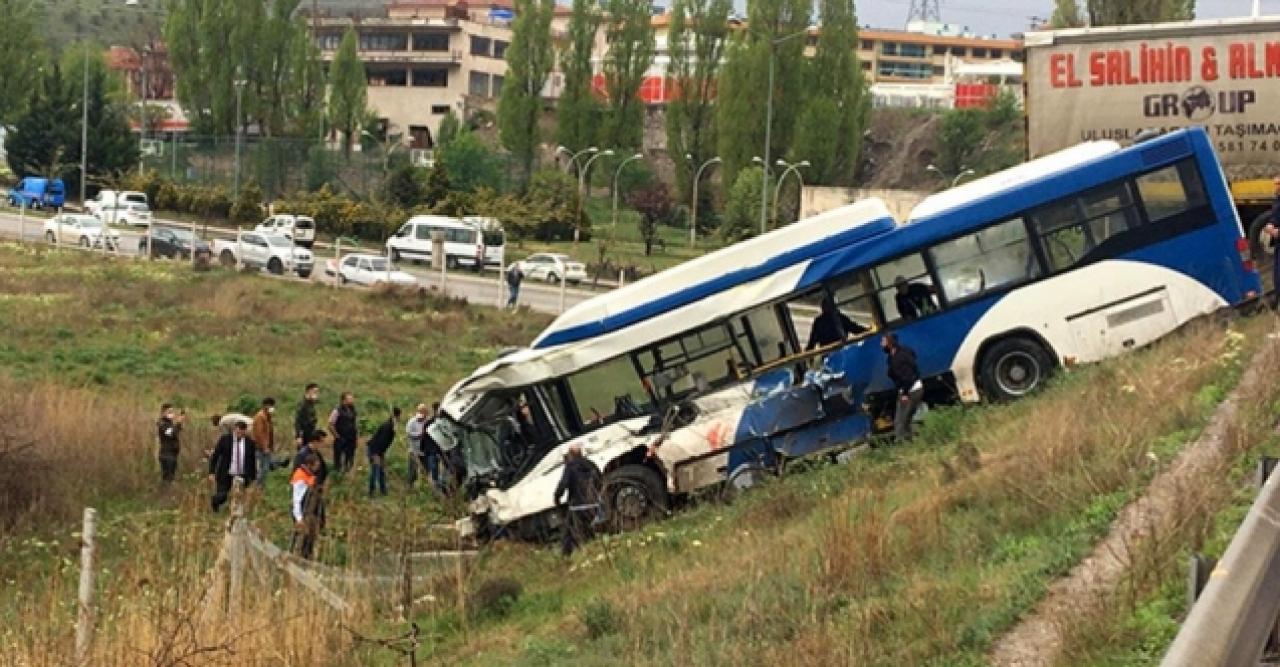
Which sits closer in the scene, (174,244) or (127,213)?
(174,244)

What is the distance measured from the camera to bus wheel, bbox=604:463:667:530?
1853 cm

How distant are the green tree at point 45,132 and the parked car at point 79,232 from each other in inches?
839

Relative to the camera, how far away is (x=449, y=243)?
2354 inches

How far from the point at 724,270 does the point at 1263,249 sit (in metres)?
8.19

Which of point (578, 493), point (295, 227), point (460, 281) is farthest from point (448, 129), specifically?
point (578, 493)

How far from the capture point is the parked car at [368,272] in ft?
164

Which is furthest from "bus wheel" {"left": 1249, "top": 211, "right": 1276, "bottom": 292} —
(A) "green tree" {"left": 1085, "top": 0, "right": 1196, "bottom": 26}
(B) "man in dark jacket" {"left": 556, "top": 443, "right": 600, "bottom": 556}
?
(A) "green tree" {"left": 1085, "top": 0, "right": 1196, "bottom": 26}

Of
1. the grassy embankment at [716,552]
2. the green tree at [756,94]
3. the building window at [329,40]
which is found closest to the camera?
the grassy embankment at [716,552]

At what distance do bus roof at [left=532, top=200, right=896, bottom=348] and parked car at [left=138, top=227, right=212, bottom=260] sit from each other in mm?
38788

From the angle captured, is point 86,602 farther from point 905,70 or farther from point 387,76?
point 905,70

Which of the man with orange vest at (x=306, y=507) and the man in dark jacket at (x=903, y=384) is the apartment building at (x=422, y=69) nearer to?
the man in dark jacket at (x=903, y=384)

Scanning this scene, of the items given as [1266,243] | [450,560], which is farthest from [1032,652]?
[1266,243]

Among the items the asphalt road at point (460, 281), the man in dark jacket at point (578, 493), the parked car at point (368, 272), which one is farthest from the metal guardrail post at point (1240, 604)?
the parked car at point (368, 272)

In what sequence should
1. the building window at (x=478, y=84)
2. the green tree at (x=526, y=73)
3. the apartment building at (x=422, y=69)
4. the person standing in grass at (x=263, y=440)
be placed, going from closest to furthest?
the person standing in grass at (x=263, y=440) → the green tree at (x=526, y=73) → the apartment building at (x=422, y=69) → the building window at (x=478, y=84)
